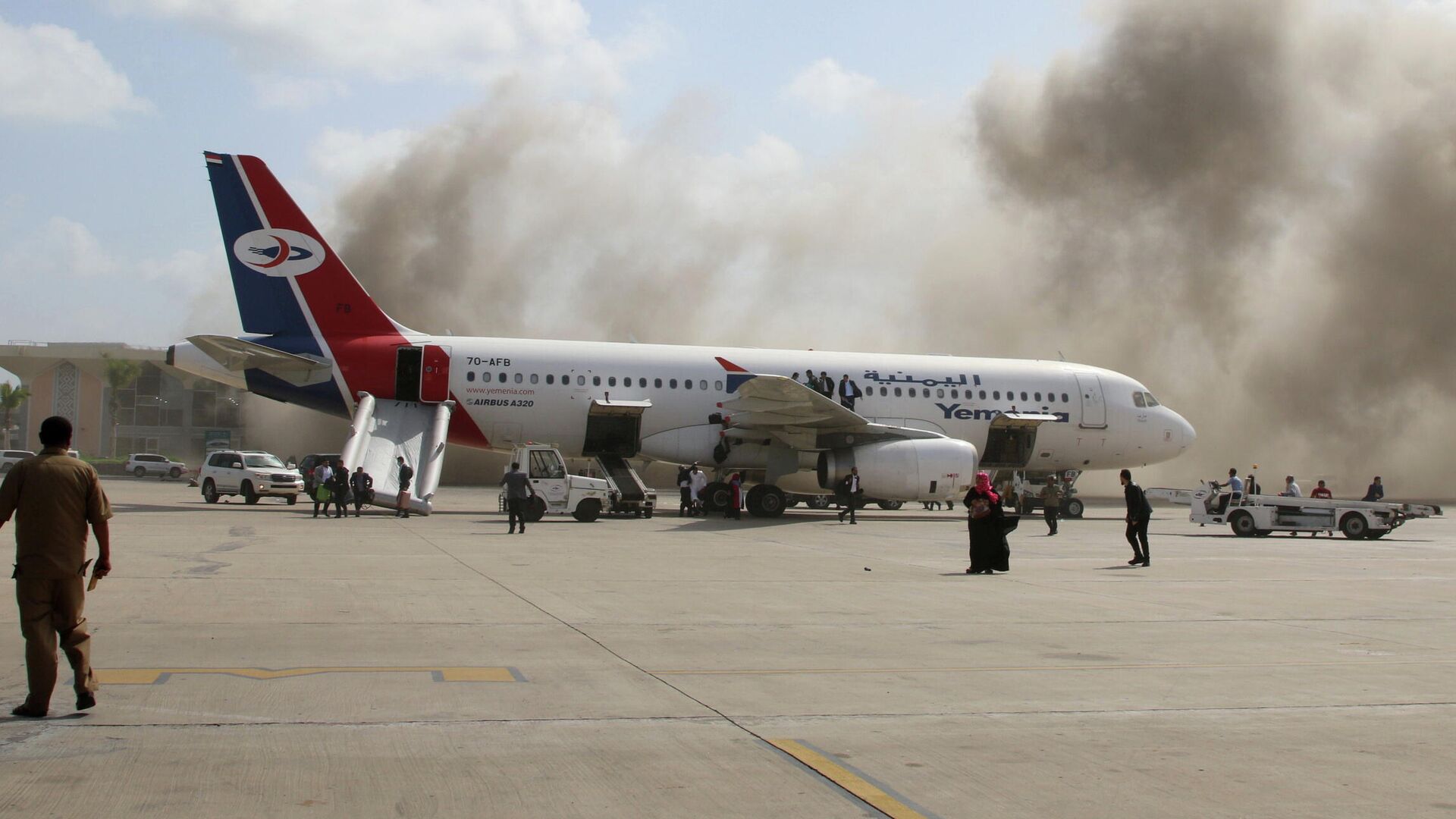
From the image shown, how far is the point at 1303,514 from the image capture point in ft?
79.4

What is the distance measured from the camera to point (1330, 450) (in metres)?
48.3

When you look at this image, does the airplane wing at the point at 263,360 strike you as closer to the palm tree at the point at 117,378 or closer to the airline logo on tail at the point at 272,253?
the airline logo on tail at the point at 272,253

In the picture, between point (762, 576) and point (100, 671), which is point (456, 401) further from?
point (100, 671)

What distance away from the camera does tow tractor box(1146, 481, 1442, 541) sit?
77.7 ft

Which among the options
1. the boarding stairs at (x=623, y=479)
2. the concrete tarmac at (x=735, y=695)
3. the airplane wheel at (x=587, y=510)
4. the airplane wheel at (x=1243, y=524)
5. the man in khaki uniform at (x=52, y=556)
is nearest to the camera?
the concrete tarmac at (x=735, y=695)

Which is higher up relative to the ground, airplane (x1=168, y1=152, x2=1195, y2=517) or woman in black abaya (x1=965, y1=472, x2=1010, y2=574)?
airplane (x1=168, y1=152, x2=1195, y2=517)

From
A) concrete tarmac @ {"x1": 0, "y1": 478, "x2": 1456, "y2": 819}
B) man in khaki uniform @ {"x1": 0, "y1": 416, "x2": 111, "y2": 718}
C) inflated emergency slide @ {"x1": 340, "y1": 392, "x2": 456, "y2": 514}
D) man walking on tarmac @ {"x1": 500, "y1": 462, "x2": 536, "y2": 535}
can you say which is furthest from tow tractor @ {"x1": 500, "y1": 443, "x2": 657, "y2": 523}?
man in khaki uniform @ {"x1": 0, "y1": 416, "x2": 111, "y2": 718}

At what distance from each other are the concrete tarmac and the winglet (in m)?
14.2

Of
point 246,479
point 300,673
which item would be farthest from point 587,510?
point 300,673

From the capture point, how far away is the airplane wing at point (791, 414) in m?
26.0

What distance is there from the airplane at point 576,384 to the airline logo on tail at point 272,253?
0.03 meters

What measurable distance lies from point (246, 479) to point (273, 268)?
888cm

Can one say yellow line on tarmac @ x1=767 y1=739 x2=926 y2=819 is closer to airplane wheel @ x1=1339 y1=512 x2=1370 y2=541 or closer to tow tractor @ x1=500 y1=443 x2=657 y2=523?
tow tractor @ x1=500 y1=443 x2=657 y2=523

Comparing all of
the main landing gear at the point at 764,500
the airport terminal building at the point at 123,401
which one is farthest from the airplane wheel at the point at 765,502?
the airport terminal building at the point at 123,401
